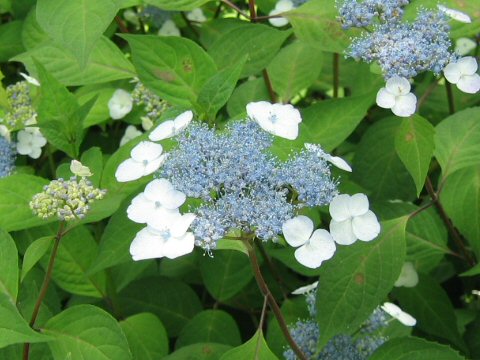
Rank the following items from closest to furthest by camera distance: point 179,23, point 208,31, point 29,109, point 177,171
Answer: point 177,171, point 29,109, point 208,31, point 179,23

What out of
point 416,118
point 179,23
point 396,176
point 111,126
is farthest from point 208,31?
point 416,118

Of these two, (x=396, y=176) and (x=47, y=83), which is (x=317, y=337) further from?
(x=47, y=83)

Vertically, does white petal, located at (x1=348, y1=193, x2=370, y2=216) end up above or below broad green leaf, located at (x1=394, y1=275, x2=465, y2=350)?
above

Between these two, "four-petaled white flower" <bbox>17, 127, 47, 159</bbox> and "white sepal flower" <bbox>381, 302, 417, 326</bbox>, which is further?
"four-petaled white flower" <bbox>17, 127, 47, 159</bbox>

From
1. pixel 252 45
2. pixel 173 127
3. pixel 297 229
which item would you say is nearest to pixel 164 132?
pixel 173 127

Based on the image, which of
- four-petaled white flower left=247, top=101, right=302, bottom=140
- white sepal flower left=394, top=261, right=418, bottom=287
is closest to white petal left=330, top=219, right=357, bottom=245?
four-petaled white flower left=247, top=101, right=302, bottom=140

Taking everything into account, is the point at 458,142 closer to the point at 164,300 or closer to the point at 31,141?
the point at 164,300

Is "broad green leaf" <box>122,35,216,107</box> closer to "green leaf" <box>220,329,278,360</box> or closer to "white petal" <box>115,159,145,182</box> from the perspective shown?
"white petal" <box>115,159,145,182</box>
